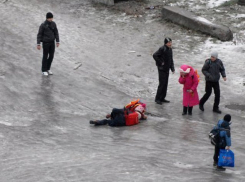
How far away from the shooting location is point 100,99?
1254 centimetres

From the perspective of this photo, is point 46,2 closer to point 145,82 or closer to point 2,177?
point 145,82

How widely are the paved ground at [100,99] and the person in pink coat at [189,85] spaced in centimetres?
36

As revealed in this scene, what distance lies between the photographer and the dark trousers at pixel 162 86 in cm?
1229

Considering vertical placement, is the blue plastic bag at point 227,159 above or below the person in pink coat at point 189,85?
below

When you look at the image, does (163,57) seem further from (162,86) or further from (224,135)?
(224,135)

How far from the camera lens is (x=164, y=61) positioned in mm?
12203

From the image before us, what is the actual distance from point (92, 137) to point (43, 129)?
1.04 meters

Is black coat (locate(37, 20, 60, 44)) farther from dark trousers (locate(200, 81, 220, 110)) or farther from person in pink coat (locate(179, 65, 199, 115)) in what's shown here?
dark trousers (locate(200, 81, 220, 110))

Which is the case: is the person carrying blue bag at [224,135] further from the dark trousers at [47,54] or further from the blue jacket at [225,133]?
the dark trousers at [47,54]

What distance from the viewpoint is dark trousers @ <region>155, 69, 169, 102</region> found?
40.3 feet

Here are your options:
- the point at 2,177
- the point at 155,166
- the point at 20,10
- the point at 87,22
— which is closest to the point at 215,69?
the point at 155,166

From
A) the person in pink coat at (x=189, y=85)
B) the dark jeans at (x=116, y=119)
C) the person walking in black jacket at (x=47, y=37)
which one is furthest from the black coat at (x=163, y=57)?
the person walking in black jacket at (x=47, y=37)

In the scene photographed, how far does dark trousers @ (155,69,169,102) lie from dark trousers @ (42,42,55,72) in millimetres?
3100

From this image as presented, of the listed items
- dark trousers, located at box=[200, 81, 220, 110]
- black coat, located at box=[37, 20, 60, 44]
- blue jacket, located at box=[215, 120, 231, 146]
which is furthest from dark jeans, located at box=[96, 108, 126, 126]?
black coat, located at box=[37, 20, 60, 44]
